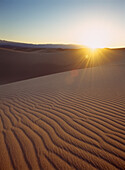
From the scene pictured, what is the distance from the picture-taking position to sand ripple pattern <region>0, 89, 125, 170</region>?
1.71 meters

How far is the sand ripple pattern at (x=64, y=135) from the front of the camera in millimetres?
1711

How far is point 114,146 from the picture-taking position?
6.29 ft

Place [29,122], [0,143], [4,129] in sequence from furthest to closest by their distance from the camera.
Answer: [29,122]
[4,129]
[0,143]

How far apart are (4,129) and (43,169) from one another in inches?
50.2

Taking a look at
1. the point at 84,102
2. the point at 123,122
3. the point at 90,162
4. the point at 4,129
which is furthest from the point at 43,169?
the point at 84,102

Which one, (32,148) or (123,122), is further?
(123,122)

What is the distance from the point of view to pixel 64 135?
7.22 ft

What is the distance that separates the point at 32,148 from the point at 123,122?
1.83 m

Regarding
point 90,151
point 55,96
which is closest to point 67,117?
point 90,151

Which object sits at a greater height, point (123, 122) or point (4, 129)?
point (123, 122)

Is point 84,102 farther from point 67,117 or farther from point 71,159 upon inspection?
point 71,159

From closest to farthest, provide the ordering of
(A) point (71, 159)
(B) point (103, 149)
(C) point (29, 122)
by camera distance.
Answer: (A) point (71, 159)
(B) point (103, 149)
(C) point (29, 122)

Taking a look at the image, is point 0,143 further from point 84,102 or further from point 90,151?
point 84,102

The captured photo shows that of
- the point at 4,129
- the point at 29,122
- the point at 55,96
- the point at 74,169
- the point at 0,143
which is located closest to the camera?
the point at 74,169
